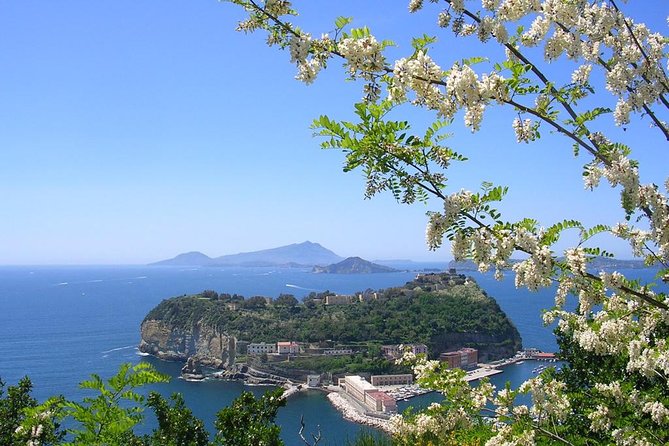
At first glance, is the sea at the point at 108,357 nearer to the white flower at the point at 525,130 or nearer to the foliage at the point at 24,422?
the foliage at the point at 24,422

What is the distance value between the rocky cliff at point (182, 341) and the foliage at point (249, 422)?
45606 mm

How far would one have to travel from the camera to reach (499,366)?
152 feet

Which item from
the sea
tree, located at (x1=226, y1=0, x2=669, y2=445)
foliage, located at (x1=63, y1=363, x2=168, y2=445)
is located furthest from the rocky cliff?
tree, located at (x1=226, y1=0, x2=669, y2=445)

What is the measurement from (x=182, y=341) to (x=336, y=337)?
636 inches

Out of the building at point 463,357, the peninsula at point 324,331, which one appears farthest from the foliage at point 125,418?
the building at point 463,357

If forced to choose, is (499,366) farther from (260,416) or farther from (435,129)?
(435,129)

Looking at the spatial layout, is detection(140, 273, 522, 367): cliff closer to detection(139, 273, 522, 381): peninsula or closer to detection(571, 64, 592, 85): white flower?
detection(139, 273, 522, 381): peninsula

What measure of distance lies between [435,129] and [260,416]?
4100 millimetres

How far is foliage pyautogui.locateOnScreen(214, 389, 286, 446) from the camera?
5082 mm

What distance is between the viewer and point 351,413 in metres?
33.7

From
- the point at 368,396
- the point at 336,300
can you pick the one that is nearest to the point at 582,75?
the point at 368,396

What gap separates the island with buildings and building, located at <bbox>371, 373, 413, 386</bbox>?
8cm

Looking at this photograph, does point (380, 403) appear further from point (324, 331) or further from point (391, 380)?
point (324, 331)

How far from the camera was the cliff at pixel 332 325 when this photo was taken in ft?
165
